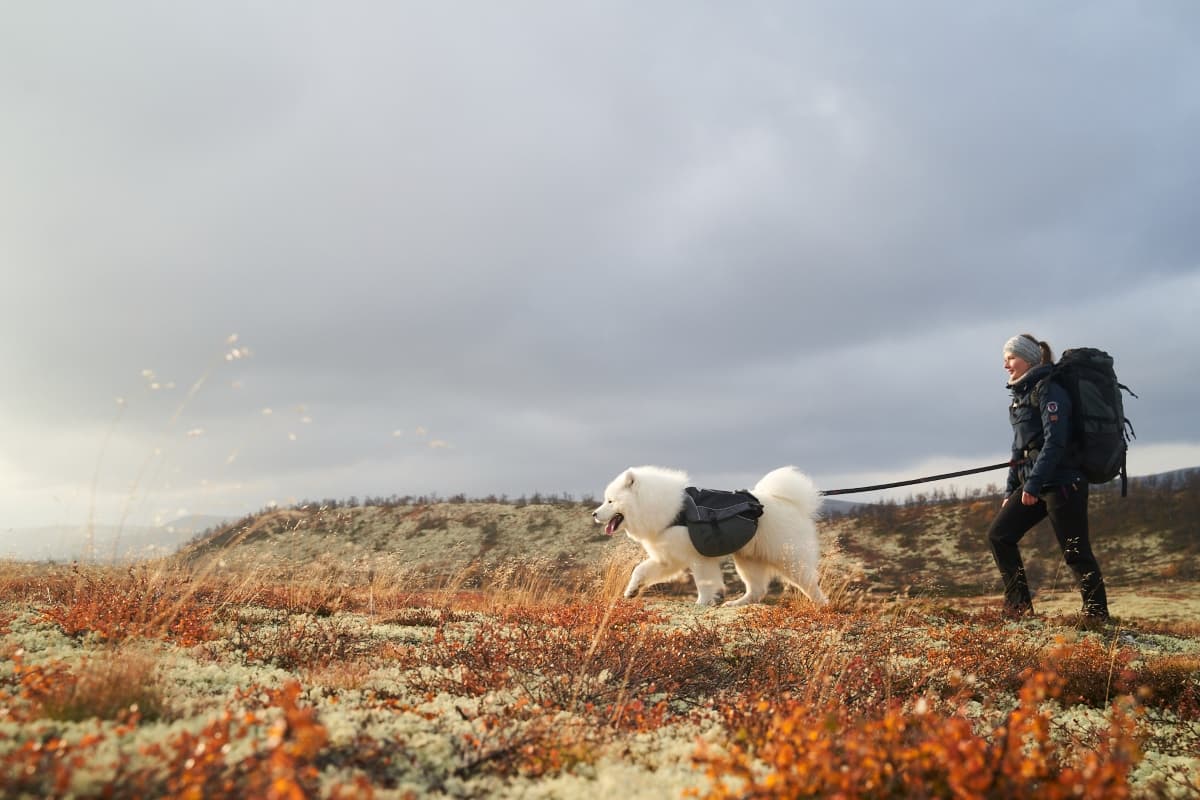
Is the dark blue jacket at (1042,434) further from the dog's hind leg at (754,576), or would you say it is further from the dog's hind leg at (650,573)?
the dog's hind leg at (650,573)

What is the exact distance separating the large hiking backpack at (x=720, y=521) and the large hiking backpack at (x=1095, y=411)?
4.11 meters

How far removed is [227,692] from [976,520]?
29651mm

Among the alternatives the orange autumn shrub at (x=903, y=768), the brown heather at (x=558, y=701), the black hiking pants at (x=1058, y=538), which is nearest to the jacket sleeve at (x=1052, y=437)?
the black hiking pants at (x=1058, y=538)

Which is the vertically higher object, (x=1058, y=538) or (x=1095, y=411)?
(x=1095, y=411)

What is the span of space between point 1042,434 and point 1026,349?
1083 mm

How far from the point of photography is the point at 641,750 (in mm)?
3264

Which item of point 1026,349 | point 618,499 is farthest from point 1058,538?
point 618,499

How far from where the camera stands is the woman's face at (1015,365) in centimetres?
851

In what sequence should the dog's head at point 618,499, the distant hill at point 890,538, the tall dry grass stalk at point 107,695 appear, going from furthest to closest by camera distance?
1. the distant hill at point 890,538
2. the dog's head at point 618,499
3. the tall dry grass stalk at point 107,695

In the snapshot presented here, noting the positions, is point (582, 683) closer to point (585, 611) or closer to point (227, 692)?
point (227, 692)

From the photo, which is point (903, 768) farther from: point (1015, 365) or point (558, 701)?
point (1015, 365)

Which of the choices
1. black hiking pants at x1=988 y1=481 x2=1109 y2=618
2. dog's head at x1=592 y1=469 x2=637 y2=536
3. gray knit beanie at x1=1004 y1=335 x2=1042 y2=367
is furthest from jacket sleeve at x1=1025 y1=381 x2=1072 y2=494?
dog's head at x1=592 y1=469 x2=637 y2=536

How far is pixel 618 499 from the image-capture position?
10438mm

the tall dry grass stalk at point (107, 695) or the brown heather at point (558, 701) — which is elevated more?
the tall dry grass stalk at point (107, 695)
